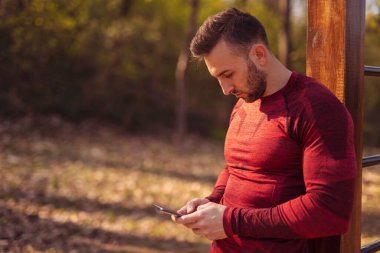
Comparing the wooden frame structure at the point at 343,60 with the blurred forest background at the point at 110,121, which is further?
the blurred forest background at the point at 110,121

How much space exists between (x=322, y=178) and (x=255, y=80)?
41 centimetres

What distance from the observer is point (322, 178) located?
168 centimetres

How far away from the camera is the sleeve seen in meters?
1.67

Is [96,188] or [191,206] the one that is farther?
[96,188]

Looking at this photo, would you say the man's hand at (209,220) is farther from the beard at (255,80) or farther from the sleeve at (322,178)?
the beard at (255,80)

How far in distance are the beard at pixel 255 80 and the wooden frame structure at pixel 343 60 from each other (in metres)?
0.26

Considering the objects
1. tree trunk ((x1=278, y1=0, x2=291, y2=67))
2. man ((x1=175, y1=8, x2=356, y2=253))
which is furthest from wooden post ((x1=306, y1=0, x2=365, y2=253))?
tree trunk ((x1=278, y1=0, x2=291, y2=67))

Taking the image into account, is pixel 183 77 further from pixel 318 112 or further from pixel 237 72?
pixel 318 112

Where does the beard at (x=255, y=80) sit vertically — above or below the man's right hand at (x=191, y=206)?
above

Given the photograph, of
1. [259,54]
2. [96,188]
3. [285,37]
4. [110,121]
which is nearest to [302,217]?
[259,54]

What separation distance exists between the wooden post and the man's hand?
1.16 ft

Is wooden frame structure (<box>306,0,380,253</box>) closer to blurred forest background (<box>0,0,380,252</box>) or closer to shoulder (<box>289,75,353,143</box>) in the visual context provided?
shoulder (<box>289,75,353,143</box>)

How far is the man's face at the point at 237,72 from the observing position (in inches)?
73.5

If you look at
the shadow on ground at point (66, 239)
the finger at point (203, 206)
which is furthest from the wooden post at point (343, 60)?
the shadow on ground at point (66, 239)
